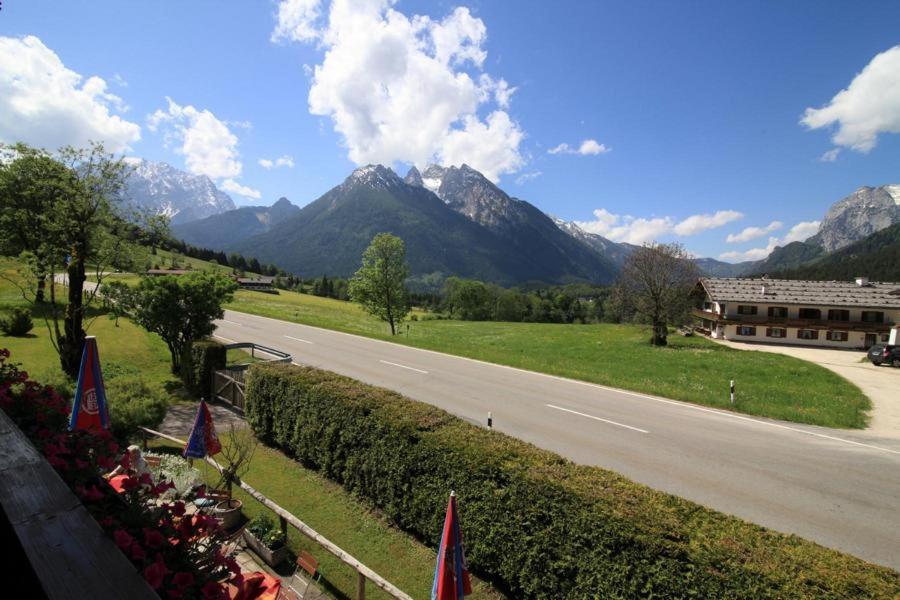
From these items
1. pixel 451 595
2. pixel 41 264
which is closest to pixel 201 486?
pixel 451 595

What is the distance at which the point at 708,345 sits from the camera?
4084cm

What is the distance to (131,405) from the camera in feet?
37.5

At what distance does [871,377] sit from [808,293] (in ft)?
86.8

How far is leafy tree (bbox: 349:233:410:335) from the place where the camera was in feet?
143

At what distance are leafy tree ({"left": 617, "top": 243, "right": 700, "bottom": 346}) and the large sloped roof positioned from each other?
43.5 feet

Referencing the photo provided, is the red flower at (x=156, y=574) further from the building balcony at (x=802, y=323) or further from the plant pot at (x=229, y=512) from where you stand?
the building balcony at (x=802, y=323)

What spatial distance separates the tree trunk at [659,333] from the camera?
3925cm

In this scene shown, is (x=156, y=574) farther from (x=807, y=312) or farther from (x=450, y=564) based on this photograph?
(x=807, y=312)

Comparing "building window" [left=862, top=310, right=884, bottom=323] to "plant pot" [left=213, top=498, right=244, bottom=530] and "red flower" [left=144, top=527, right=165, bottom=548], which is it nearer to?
"plant pot" [left=213, top=498, right=244, bottom=530]

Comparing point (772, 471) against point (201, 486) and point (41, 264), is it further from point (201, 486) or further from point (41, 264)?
point (41, 264)

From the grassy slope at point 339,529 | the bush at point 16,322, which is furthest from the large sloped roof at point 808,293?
the bush at point 16,322

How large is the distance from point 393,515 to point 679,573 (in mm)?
5788

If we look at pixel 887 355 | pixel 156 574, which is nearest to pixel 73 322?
pixel 156 574

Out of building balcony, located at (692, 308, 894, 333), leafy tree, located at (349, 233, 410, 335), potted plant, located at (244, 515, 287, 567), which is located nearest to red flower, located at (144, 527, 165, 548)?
potted plant, located at (244, 515, 287, 567)
